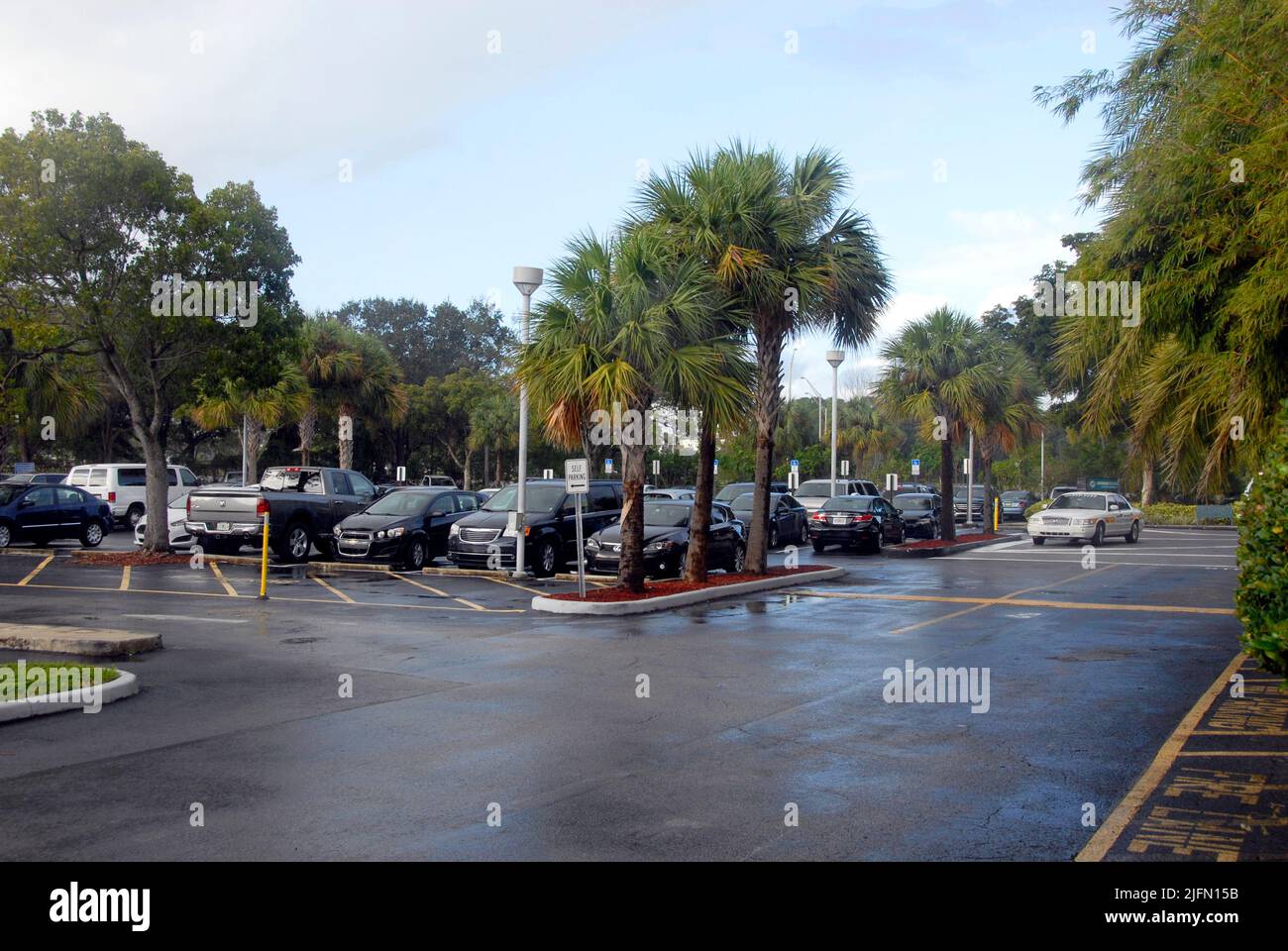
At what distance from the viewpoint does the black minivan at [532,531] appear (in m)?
21.5

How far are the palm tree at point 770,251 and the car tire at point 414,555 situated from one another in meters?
6.70

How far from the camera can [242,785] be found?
7.06 m

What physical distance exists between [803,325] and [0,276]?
45.8ft

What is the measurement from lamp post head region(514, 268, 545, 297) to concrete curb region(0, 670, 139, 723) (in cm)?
1198

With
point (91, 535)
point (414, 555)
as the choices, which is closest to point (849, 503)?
point (414, 555)

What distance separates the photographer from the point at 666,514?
2277cm

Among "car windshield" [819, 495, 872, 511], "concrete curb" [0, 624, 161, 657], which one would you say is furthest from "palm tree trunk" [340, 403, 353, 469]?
"concrete curb" [0, 624, 161, 657]

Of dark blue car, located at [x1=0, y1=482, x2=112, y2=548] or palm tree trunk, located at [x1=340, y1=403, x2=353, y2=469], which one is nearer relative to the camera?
dark blue car, located at [x1=0, y1=482, x2=112, y2=548]

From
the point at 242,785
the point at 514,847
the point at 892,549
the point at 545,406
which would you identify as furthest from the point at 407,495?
the point at 514,847

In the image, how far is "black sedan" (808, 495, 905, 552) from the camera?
30.1 meters

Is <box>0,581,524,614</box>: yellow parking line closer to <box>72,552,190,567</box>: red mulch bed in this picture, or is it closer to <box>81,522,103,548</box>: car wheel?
<box>72,552,190,567</box>: red mulch bed

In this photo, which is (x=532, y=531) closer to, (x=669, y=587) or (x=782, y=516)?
(x=669, y=587)

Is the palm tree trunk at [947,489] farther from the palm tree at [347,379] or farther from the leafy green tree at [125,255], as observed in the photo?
the palm tree at [347,379]
